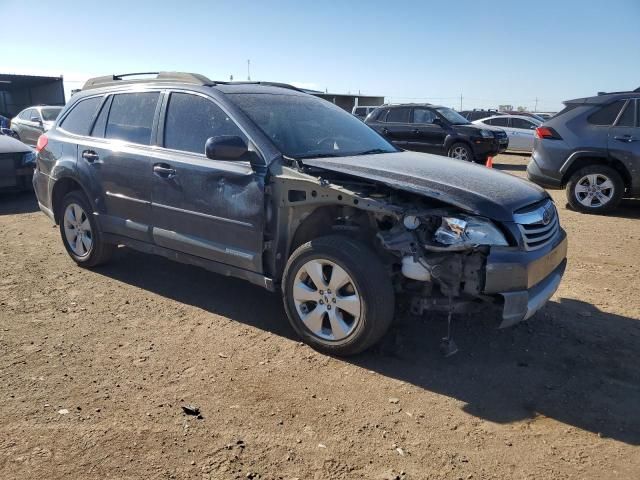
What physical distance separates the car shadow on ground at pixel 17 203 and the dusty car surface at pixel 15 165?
234 millimetres

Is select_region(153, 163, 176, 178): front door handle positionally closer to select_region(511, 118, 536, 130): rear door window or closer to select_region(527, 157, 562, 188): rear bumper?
select_region(527, 157, 562, 188): rear bumper

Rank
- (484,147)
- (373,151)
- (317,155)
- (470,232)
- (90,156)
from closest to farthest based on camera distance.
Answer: (470,232) < (317,155) < (373,151) < (90,156) < (484,147)

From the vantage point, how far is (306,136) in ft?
13.7

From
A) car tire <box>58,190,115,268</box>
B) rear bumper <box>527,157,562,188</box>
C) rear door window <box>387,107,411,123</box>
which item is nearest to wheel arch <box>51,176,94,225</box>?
car tire <box>58,190,115,268</box>

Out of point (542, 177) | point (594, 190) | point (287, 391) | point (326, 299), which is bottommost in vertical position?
point (287, 391)

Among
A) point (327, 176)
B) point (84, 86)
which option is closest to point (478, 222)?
point (327, 176)

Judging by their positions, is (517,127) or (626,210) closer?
(626,210)

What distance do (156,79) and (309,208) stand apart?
2.17 m

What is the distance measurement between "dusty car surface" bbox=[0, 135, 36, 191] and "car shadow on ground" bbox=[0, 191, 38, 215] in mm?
234

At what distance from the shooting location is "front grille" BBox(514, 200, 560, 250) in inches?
130

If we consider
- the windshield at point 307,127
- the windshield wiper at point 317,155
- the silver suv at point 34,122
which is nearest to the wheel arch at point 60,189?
the windshield at point 307,127

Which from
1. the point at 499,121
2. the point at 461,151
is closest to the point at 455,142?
the point at 461,151

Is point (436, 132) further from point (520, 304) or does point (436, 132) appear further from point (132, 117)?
point (520, 304)

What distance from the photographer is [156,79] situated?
15.5 ft
